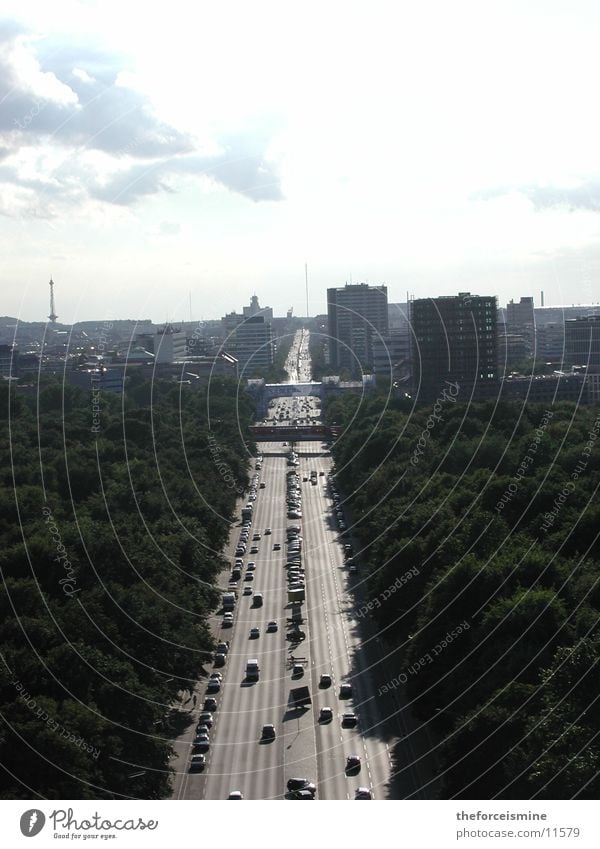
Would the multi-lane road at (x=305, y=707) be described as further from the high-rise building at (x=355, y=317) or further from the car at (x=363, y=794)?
the high-rise building at (x=355, y=317)

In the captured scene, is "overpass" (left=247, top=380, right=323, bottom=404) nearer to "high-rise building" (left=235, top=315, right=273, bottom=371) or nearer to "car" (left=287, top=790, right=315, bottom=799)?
"high-rise building" (left=235, top=315, right=273, bottom=371)

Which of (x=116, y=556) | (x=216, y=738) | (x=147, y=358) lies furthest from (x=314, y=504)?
(x=147, y=358)

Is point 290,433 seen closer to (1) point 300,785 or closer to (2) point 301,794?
(1) point 300,785

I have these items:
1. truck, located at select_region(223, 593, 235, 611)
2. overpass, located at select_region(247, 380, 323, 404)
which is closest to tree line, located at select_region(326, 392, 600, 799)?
truck, located at select_region(223, 593, 235, 611)

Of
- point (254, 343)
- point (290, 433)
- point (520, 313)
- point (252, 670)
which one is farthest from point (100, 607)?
point (520, 313)

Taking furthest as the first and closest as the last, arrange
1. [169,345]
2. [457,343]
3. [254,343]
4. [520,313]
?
[520,313], [254,343], [169,345], [457,343]

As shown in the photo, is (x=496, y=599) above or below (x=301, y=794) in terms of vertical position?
above
